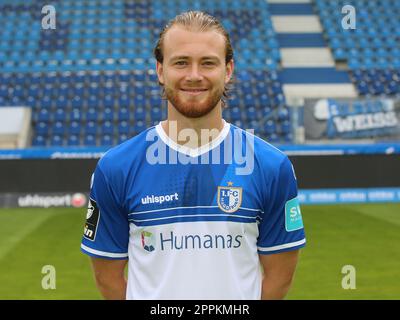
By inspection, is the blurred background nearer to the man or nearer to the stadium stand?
the stadium stand

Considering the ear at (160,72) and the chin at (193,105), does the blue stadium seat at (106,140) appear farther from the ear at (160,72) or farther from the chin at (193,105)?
the chin at (193,105)

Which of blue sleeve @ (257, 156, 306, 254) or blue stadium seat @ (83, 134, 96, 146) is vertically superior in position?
blue stadium seat @ (83, 134, 96, 146)

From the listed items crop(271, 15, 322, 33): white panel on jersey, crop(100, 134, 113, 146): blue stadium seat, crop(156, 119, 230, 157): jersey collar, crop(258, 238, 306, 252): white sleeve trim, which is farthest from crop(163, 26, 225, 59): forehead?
crop(271, 15, 322, 33): white panel on jersey

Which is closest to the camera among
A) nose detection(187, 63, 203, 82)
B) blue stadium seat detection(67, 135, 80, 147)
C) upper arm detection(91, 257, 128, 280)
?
nose detection(187, 63, 203, 82)

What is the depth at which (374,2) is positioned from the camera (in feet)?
88.5

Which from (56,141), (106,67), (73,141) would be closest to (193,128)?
(73,141)

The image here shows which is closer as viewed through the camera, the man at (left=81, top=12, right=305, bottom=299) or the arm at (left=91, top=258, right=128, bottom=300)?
the man at (left=81, top=12, right=305, bottom=299)

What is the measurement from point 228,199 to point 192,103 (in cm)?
40

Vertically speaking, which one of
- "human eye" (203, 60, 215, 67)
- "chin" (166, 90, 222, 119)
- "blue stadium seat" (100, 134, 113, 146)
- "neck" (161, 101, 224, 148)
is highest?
"blue stadium seat" (100, 134, 113, 146)

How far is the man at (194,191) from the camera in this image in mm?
Answer: 2330

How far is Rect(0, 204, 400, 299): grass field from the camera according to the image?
723 cm

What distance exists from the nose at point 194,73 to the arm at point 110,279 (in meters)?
0.88

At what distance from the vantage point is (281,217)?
8.25 ft

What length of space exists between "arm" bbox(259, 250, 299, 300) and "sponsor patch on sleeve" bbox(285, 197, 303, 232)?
116mm
